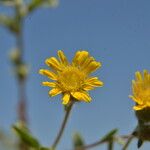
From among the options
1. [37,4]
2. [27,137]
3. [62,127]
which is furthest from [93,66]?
[37,4]

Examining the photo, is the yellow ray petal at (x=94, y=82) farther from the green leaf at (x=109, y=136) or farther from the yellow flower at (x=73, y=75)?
the green leaf at (x=109, y=136)

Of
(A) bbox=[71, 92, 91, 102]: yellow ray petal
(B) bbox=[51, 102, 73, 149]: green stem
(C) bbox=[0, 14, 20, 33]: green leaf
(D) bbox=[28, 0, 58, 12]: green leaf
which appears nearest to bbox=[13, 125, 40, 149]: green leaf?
(B) bbox=[51, 102, 73, 149]: green stem

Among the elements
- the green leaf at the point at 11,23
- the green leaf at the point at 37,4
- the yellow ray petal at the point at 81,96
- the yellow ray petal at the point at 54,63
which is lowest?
the yellow ray petal at the point at 81,96

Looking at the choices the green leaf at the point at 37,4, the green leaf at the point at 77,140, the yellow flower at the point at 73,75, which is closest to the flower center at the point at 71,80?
the yellow flower at the point at 73,75

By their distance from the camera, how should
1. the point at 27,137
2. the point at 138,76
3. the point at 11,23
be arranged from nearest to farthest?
the point at 138,76, the point at 27,137, the point at 11,23

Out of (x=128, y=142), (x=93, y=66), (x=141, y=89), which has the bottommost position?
(x=128, y=142)

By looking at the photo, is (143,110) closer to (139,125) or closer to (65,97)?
(139,125)

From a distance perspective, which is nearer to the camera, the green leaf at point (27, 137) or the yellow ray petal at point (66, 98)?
the yellow ray petal at point (66, 98)

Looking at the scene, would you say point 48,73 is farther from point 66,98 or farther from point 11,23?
point 11,23
